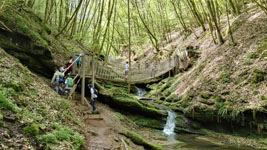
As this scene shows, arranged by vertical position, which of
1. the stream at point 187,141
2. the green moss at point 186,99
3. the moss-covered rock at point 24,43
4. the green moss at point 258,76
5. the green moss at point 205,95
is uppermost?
the moss-covered rock at point 24,43

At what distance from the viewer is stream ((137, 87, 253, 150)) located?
8.55 m

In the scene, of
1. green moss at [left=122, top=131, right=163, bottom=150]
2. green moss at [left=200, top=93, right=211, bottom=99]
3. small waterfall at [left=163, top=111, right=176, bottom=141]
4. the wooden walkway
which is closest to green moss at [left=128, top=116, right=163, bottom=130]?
small waterfall at [left=163, top=111, right=176, bottom=141]

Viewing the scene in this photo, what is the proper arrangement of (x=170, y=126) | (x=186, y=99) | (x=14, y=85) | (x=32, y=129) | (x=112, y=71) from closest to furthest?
(x=32, y=129)
(x=14, y=85)
(x=170, y=126)
(x=186, y=99)
(x=112, y=71)

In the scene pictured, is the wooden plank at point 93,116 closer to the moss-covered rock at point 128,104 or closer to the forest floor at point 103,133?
the forest floor at point 103,133

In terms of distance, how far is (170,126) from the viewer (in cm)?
1195

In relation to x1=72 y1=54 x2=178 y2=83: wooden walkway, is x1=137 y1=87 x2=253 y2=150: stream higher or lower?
lower

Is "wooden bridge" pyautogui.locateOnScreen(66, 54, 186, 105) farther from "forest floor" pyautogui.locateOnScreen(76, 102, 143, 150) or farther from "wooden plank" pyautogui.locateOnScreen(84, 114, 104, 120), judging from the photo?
"forest floor" pyautogui.locateOnScreen(76, 102, 143, 150)

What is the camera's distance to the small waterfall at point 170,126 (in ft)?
36.0

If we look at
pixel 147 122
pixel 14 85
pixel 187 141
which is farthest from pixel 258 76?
pixel 14 85

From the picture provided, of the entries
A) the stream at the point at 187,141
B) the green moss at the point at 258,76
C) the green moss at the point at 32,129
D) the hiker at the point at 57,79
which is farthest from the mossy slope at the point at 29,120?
the green moss at the point at 258,76

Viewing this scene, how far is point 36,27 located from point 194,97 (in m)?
10.6

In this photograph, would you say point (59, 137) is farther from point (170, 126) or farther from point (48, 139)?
point (170, 126)

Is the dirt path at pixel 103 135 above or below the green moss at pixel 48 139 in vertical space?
below

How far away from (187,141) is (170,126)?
87.7 inches
